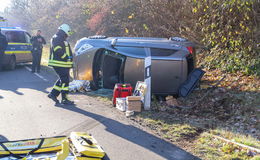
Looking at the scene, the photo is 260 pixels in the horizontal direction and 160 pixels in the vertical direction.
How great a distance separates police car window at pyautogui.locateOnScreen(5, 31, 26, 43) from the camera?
1376 centimetres

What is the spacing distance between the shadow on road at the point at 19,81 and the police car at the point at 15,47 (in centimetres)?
51

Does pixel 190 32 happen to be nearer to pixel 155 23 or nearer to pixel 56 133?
pixel 155 23

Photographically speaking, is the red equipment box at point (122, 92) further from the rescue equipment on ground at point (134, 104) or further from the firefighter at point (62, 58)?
the firefighter at point (62, 58)

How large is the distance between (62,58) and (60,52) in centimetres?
15

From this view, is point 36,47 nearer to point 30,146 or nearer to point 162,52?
point 162,52

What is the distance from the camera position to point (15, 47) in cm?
1406

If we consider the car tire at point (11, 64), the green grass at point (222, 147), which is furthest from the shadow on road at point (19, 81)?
the green grass at point (222, 147)

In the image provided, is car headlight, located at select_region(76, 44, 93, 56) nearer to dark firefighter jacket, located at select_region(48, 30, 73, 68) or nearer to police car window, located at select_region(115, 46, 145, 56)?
police car window, located at select_region(115, 46, 145, 56)

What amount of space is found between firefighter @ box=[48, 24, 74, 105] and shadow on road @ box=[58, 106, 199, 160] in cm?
136

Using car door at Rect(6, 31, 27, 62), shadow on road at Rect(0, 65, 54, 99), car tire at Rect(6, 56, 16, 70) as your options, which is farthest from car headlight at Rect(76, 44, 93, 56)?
car tire at Rect(6, 56, 16, 70)

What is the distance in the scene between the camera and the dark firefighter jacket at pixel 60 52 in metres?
7.71

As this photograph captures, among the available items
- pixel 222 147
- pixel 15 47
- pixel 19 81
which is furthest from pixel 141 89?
pixel 15 47

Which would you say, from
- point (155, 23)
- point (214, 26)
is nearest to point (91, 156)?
point (214, 26)

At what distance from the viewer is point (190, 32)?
1166 cm
